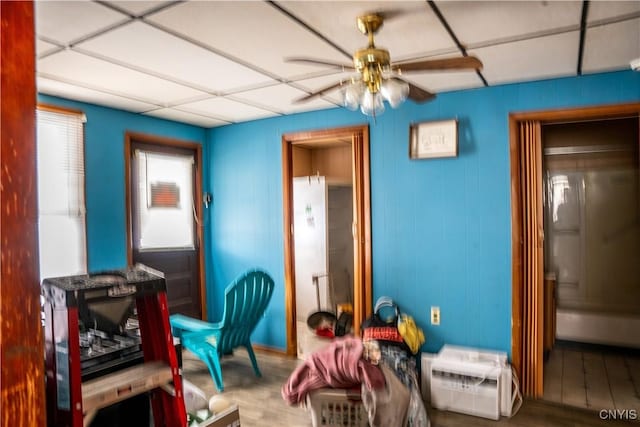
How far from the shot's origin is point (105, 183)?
3500 mm

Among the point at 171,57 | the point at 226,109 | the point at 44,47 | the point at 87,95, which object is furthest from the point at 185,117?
the point at 44,47

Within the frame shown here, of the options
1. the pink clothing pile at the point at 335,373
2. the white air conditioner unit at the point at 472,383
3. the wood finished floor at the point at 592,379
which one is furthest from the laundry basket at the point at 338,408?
the wood finished floor at the point at 592,379

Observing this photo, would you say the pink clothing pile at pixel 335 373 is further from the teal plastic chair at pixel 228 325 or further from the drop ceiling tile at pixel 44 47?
the drop ceiling tile at pixel 44 47

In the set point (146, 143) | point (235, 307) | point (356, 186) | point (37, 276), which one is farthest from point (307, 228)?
point (37, 276)

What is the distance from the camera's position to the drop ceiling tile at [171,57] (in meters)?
2.16

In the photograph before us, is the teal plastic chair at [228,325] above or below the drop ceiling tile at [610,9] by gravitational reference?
below

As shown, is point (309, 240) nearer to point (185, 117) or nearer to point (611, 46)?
point (185, 117)

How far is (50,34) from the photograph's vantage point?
211 cm

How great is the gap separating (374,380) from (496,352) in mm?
1596

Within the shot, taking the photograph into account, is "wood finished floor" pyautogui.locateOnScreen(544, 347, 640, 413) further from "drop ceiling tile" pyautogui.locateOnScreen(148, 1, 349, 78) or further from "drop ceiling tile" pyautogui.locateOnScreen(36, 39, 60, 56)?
"drop ceiling tile" pyautogui.locateOnScreen(36, 39, 60, 56)

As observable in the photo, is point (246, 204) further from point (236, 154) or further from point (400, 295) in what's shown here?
point (400, 295)

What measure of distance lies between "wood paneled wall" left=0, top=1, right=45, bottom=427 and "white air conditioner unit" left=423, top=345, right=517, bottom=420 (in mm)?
2575

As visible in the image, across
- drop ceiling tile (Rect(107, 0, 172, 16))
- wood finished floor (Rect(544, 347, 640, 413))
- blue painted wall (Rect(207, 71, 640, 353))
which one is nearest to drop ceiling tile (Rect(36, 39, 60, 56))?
drop ceiling tile (Rect(107, 0, 172, 16))

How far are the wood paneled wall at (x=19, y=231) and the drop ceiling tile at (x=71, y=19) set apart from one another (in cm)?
99
